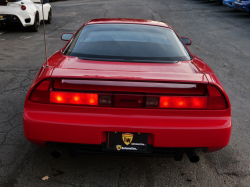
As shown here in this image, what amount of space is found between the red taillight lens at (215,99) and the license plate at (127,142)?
610mm

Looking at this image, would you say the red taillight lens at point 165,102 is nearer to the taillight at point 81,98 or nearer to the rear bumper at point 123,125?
the rear bumper at point 123,125

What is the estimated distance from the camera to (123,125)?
252 cm

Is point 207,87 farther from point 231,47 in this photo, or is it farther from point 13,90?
point 231,47

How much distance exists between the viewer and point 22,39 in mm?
10180

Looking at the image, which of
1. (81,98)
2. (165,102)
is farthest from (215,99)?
(81,98)

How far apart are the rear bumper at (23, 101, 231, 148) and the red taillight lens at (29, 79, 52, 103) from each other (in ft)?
0.17

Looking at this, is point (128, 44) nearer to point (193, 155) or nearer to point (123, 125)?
point (123, 125)

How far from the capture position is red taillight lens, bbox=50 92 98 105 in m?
2.57

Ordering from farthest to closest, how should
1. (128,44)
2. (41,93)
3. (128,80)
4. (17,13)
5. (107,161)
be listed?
1. (17,13)
2. (128,44)
3. (107,161)
4. (41,93)
5. (128,80)

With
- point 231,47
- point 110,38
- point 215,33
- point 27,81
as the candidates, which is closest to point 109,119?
point 110,38

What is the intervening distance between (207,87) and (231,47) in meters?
7.48

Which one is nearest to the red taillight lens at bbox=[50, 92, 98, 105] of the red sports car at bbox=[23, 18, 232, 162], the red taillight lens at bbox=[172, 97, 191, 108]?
the red sports car at bbox=[23, 18, 232, 162]

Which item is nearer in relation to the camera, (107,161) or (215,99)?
(215,99)

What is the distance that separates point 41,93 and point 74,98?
291 mm
